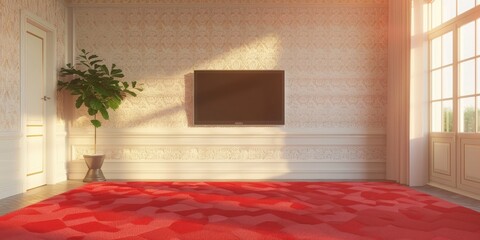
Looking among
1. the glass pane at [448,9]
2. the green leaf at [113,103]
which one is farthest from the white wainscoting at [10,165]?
the glass pane at [448,9]

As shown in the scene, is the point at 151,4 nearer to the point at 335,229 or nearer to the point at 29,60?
the point at 29,60

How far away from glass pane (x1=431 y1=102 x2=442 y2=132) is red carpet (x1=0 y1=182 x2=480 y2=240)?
→ 3.17 feet

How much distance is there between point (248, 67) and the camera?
21.6 ft

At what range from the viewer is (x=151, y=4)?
6.61 meters

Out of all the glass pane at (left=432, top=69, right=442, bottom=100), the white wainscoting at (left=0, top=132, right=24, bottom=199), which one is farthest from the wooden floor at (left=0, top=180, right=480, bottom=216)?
the glass pane at (left=432, top=69, right=442, bottom=100)

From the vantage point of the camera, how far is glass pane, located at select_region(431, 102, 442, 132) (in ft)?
18.4

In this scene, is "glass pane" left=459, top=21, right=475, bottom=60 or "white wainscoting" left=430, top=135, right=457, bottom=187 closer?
"glass pane" left=459, top=21, right=475, bottom=60

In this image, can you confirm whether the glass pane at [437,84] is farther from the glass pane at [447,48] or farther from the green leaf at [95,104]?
the green leaf at [95,104]

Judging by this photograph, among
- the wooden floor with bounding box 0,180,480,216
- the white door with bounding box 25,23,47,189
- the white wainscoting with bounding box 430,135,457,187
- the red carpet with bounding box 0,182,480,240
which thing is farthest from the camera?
the white door with bounding box 25,23,47,189

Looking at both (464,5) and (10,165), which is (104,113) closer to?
(10,165)

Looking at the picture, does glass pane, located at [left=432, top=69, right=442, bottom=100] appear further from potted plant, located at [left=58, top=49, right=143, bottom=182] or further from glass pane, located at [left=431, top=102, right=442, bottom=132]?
potted plant, located at [left=58, top=49, right=143, bottom=182]

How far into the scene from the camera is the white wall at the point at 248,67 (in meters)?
6.55

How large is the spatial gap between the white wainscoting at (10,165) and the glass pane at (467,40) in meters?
5.77

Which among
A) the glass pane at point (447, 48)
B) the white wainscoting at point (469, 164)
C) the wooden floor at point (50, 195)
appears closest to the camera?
the wooden floor at point (50, 195)
